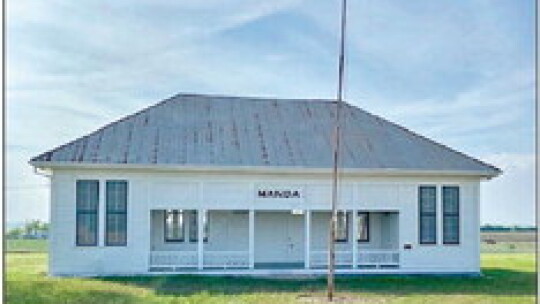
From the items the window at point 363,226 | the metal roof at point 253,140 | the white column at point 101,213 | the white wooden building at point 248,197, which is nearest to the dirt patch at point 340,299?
the white wooden building at point 248,197

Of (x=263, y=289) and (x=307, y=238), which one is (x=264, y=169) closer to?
(x=307, y=238)

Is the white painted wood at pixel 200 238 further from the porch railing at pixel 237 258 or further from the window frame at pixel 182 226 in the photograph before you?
the window frame at pixel 182 226

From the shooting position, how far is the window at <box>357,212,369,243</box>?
11.2 metres

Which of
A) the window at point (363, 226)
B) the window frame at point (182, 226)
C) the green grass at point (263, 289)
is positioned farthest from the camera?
the window at point (363, 226)

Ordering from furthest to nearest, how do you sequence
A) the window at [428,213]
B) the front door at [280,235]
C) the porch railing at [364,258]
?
the front door at [280,235], the window at [428,213], the porch railing at [364,258]

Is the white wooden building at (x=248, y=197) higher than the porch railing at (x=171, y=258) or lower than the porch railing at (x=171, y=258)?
higher

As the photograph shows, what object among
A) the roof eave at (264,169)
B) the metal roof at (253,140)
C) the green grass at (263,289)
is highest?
the metal roof at (253,140)

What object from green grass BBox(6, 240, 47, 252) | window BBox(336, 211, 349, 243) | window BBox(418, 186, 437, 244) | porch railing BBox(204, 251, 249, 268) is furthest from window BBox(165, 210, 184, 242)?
A: window BBox(418, 186, 437, 244)

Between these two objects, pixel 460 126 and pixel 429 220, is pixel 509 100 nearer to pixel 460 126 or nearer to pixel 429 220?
pixel 460 126

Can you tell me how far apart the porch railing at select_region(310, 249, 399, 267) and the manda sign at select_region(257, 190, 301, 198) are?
89cm

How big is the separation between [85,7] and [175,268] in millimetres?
5056

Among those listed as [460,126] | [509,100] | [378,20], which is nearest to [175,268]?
[460,126]

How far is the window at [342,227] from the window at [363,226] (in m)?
0.24

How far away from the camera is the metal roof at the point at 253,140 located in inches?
A: 388
